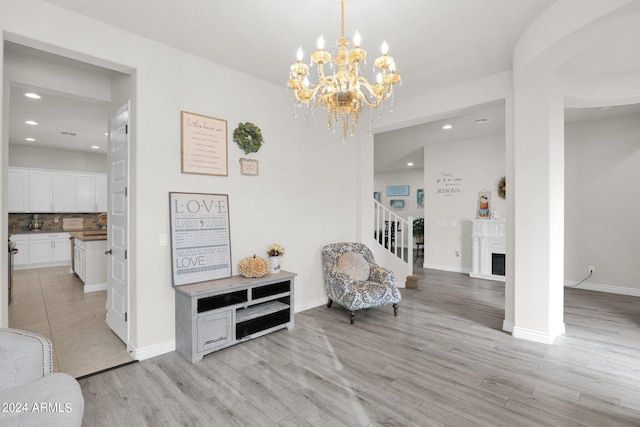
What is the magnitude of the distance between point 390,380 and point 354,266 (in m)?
1.89

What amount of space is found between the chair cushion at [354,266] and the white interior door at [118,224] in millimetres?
2587

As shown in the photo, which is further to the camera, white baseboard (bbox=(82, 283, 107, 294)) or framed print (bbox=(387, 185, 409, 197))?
framed print (bbox=(387, 185, 409, 197))

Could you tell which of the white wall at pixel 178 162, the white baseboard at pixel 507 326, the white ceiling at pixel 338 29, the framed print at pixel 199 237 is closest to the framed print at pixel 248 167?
the white wall at pixel 178 162

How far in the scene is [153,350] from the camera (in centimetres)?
292

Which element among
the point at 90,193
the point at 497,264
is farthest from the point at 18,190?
the point at 497,264

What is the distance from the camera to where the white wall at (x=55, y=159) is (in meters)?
7.10

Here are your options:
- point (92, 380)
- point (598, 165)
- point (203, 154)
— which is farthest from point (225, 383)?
point (598, 165)

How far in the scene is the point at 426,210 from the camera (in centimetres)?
753

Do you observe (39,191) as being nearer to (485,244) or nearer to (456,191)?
(456,191)

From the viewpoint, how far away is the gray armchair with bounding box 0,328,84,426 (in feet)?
4.28

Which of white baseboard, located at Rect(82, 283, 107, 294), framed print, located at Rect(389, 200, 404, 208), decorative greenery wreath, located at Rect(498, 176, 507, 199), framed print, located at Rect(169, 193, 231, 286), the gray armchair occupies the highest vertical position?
decorative greenery wreath, located at Rect(498, 176, 507, 199)

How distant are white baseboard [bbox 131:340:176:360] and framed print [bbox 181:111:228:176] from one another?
1747mm

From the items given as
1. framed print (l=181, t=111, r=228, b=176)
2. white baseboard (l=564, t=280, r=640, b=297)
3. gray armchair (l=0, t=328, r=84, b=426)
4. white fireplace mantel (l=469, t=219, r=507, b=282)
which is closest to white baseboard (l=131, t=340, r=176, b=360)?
gray armchair (l=0, t=328, r=84, b=426)

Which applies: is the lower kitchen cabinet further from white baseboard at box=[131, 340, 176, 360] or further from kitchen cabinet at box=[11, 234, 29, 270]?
white baseboard at box=[131, 340, 176, 360]
